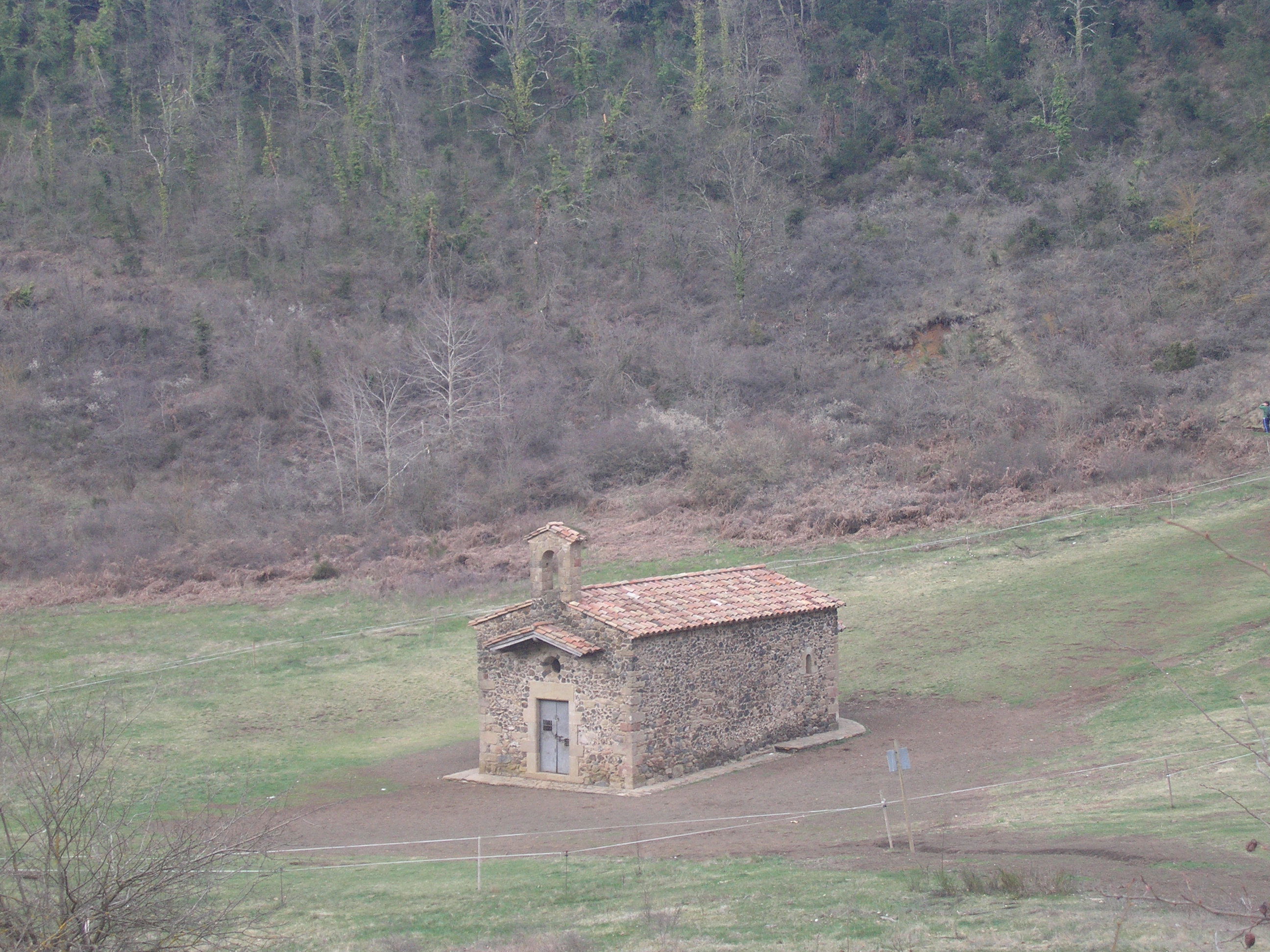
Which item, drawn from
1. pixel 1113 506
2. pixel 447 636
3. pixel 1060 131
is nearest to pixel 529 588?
pixel 447 636

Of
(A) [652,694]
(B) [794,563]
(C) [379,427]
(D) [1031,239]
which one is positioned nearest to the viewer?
(A) [652,694]

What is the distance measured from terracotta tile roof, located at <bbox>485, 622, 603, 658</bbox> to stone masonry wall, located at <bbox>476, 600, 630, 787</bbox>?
0.15 m

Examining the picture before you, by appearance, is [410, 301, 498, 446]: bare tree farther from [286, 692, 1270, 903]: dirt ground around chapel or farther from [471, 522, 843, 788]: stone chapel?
[471, 522, 843, 788]: stone chapel

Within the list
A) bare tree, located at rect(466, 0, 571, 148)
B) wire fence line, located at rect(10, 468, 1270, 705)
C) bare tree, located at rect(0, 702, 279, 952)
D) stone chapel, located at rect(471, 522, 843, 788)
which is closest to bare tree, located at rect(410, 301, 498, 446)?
wire fence line, located at rect(10, 468, 1270, 705)

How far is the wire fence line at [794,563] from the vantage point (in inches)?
1300

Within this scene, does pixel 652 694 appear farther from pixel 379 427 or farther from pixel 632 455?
pixel 379 427

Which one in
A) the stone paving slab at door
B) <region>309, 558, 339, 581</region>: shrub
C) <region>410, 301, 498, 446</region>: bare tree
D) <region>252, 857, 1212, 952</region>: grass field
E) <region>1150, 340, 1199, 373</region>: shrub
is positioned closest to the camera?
<region>252, 857, 1212, 952</region>: grass field

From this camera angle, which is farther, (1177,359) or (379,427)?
(379,427)

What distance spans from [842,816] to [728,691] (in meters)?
4.98

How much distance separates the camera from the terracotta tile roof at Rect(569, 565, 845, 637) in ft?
77.5

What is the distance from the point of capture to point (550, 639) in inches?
925

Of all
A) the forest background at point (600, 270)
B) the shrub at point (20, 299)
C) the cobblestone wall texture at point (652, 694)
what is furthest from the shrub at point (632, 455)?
the shrub at point (20, 299)

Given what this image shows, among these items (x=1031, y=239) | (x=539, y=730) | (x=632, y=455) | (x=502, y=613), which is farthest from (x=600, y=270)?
(x=539, y=730)

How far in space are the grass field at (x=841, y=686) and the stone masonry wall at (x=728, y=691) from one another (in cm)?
416
